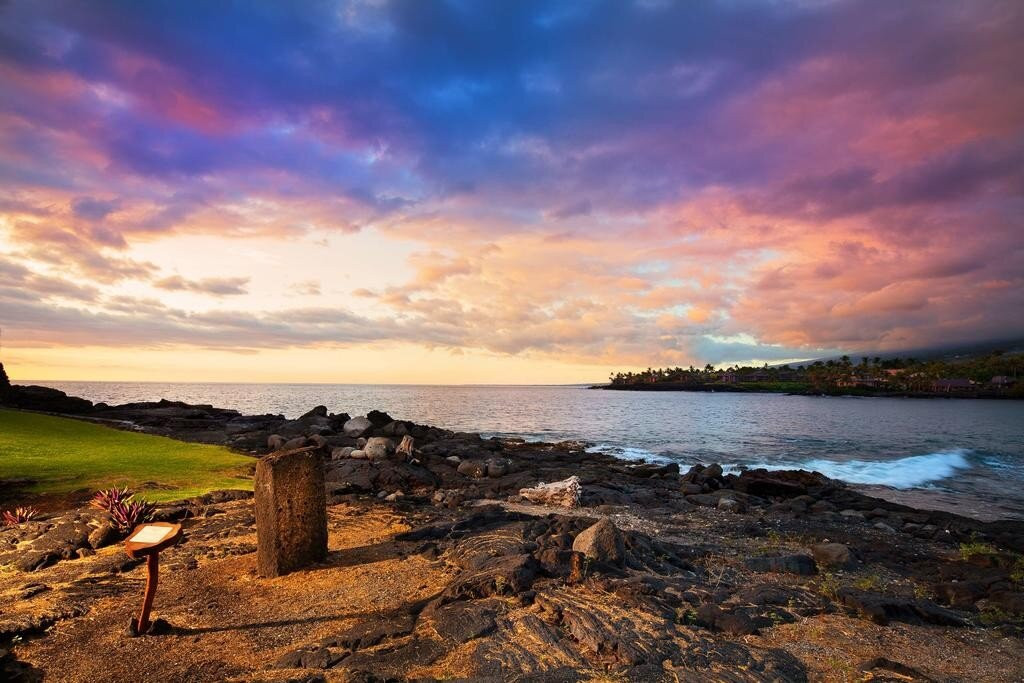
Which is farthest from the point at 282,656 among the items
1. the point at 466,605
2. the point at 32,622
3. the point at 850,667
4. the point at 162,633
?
the point at 850,667

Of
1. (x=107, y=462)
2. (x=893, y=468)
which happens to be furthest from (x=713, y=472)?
(x=107, y=462)

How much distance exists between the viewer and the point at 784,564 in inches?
403

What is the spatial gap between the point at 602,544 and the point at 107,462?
16.4 metres

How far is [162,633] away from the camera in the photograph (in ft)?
22.5

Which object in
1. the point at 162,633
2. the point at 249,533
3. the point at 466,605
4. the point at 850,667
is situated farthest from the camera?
the point at 249,533

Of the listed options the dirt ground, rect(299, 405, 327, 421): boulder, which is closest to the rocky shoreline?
the dirt ground

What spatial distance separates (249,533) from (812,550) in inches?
480

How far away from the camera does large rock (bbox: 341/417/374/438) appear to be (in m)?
32.3

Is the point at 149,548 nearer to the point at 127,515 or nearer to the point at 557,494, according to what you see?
the point at 127,515

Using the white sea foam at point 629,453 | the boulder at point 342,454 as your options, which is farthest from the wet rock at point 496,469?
the white sea foam at point 629,453

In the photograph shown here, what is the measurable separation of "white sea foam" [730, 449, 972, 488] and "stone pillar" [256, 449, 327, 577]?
29.3 meters

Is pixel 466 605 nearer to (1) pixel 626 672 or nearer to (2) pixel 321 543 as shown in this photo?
(1) pixel 626 672

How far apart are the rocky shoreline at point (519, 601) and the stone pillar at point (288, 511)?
0.34 metres

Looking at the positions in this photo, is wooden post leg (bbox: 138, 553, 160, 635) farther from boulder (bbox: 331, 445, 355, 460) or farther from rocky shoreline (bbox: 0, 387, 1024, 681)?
boulder (bbox: 331, 445, 355, 460)
